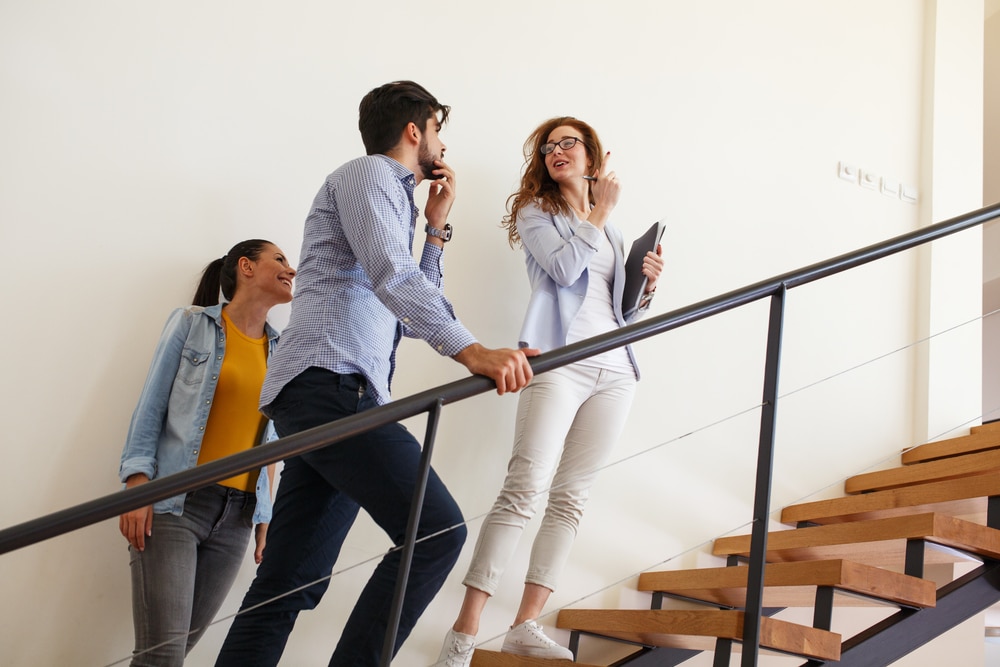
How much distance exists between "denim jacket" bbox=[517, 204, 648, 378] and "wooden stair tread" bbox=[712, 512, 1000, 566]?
0.53m

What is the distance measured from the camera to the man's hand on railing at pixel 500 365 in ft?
→ 4.09

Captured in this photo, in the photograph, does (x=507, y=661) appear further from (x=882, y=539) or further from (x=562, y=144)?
(x=562, y=144)

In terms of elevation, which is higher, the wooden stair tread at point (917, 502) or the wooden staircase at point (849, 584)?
the wooden stair tread at point (917, 502)

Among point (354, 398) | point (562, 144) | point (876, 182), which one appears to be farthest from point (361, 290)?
point (876, 182)

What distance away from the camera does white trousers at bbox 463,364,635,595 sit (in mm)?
1866

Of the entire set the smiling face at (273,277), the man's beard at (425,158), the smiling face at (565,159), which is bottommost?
the smiling face at (273,277)

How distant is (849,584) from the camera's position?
1.63 metres

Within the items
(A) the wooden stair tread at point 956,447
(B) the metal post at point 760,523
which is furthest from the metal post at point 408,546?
(A) the wooden stair tread at point 956,447

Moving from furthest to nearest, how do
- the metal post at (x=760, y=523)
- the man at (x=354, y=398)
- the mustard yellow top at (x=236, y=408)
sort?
the mustard yellow top at (x=236, y=408)
the metal post at (x=760, y=523)
the man at (x=354, y=398)

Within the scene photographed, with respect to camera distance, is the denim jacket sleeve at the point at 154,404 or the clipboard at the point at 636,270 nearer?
the denim jacket sleeve at the point at 154,404

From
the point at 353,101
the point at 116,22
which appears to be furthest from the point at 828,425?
the point at 116,22

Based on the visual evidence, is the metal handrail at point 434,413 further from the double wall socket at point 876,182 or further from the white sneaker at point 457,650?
the double wall socket at point 876,182

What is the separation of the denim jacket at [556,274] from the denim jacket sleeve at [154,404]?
0.76m

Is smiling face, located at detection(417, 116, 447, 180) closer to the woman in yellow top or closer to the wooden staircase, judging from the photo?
the woman in yellow top
